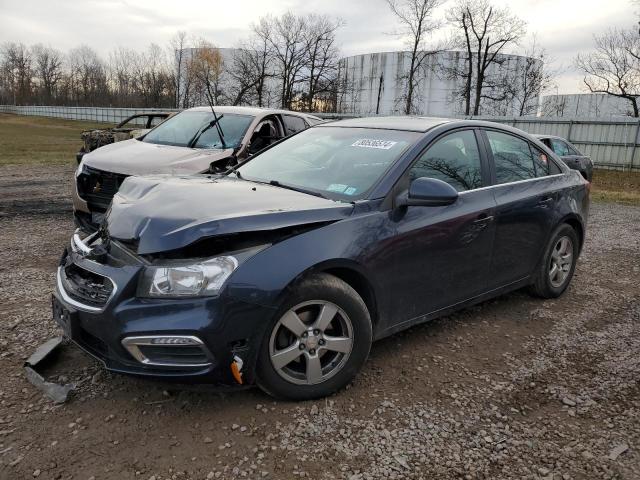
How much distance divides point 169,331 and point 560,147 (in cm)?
1370

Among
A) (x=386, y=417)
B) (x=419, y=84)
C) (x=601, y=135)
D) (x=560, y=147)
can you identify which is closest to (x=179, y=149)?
(x=386, y=417)

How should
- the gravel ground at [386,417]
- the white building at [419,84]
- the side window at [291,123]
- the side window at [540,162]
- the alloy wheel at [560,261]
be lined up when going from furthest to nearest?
the white building at [419,84], the side window at [291,123], the alloy wheel at [560,261], the side window at [540,162], the gravel ground at [386,417]

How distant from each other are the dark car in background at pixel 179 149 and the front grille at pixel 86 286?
8.88 ft

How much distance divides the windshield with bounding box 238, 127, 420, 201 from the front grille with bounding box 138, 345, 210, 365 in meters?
1.26

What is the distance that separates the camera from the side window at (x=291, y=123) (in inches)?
308

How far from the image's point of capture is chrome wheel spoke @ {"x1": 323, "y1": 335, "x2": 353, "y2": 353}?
2957 millimetres

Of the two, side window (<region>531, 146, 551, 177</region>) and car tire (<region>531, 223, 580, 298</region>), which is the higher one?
side window (<region>531, 146, 551, 177</region>)

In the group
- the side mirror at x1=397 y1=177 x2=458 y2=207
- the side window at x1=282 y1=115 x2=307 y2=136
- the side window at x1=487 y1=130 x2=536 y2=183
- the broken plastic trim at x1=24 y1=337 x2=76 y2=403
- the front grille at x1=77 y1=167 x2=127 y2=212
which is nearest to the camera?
the broken plastic trim at x1=24 y1=337 x2=76 y2=403

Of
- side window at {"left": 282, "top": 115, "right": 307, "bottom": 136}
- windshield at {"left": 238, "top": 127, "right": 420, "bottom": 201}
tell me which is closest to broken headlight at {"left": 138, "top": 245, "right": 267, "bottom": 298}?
windshield at {"left": 238, "top": 127, "right": 420, "bottom": 201}

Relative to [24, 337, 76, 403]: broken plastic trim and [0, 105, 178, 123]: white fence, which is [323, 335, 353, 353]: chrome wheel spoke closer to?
[24, 337, 76, 403]: broken plastic trim

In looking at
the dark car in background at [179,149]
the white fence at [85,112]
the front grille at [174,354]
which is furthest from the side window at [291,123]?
the white fence at [85,112]

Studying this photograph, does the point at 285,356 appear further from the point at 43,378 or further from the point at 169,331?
the point at 43,378

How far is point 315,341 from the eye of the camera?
9.53ft

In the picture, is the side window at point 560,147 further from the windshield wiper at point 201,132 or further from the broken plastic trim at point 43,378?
the broken plastic trim at point 43,378
